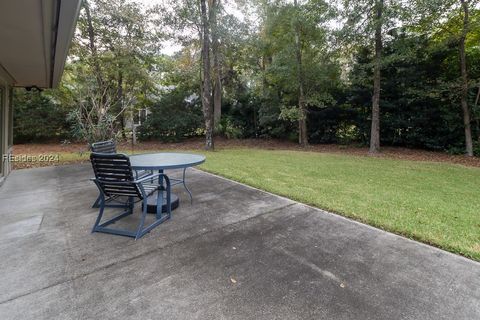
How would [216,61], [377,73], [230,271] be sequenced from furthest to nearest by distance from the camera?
[216,61], [377,73], [230,271]

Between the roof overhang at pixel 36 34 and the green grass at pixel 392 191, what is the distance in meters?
3.46

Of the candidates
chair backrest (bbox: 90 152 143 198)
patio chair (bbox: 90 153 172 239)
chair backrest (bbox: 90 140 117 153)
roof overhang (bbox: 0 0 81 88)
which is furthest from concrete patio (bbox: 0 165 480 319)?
roof overhang (bbox: 0 0 81 88)

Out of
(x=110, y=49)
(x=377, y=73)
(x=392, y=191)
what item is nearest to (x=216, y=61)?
(x=110, y=49)

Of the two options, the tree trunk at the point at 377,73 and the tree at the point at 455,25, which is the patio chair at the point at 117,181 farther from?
the tree at the point at 455,25

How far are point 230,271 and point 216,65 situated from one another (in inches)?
472

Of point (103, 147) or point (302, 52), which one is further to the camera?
point (302, 52)

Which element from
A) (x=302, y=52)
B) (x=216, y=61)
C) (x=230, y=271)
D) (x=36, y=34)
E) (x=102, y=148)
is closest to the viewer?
(x=230, y=271)

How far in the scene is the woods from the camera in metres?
8.66

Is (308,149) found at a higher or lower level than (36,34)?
lower

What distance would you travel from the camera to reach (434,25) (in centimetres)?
846

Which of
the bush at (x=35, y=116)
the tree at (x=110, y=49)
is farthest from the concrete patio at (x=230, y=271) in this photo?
the bush at (x=35, y=116)

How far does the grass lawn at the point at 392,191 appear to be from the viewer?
110 inches

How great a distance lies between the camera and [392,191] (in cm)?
441

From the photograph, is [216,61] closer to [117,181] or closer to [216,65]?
[216,65]
